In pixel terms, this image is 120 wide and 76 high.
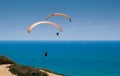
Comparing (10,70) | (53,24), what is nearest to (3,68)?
(10,70)

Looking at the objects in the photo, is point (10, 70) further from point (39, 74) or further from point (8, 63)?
point (8, 63)

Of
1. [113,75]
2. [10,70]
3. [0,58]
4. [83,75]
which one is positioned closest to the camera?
[10,70]

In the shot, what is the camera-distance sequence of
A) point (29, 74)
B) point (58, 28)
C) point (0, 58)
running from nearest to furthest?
1. point (58, 28)
2. point (29, 74)
3. point (0, 58)

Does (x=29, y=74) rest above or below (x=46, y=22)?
below

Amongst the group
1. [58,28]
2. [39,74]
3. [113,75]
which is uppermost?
[58,28]

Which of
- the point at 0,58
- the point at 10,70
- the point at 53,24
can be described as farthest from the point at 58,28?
the point at 0,58

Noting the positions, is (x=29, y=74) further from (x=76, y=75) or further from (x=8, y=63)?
(x=76, y=75)

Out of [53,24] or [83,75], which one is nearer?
[53,24]

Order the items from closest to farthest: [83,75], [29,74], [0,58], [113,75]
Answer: [29,74]
[0,58]
[83,75]
[113,75]

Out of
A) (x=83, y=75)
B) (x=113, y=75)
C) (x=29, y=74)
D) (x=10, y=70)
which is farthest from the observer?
(x=113, y=75)
